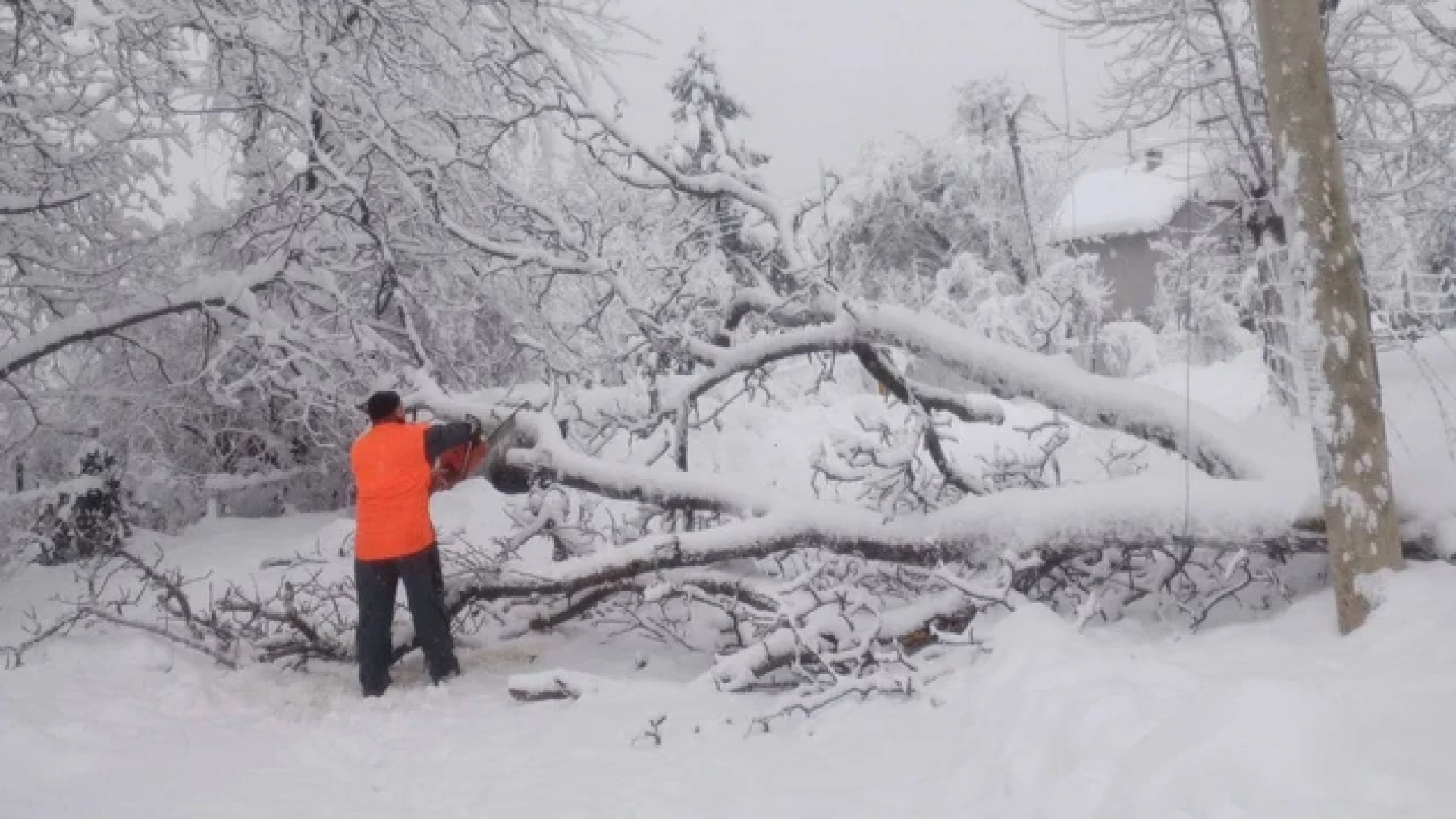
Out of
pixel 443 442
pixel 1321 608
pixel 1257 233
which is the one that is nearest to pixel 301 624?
pixel 443 442

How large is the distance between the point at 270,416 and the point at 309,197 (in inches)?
166

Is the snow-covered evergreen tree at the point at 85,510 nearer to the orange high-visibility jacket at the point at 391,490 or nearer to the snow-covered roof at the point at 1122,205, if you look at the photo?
the orange high-visibility jacket at the point at 391,490

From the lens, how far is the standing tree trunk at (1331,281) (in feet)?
12.6

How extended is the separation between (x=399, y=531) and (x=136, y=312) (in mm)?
3523

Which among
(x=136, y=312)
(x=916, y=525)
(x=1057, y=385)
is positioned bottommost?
(x=916, y=525)

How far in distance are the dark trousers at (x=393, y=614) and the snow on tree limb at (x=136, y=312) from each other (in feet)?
10.9

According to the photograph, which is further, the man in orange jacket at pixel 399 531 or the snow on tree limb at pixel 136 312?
the snow on tree limb at pixel 136 312

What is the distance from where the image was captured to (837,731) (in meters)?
4.50

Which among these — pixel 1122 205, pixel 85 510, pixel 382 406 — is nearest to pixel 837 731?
pixel 382 406

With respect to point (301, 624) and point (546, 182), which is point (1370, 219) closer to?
point (546, 182)

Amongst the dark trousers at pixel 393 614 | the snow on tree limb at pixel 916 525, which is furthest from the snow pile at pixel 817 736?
the snow on tree limb at pixel 916 525

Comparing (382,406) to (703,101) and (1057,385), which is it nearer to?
(1057,385)

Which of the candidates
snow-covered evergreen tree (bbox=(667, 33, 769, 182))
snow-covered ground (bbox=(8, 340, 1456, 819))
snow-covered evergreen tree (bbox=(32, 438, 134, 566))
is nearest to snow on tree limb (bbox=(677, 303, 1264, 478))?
snow-covered ground (bbox=(8, 340, 1456, 819))

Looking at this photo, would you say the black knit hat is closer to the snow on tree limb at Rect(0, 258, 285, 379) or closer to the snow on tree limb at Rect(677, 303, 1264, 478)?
the snow on tree limb at Rect(677, 303, 1264, 478)
